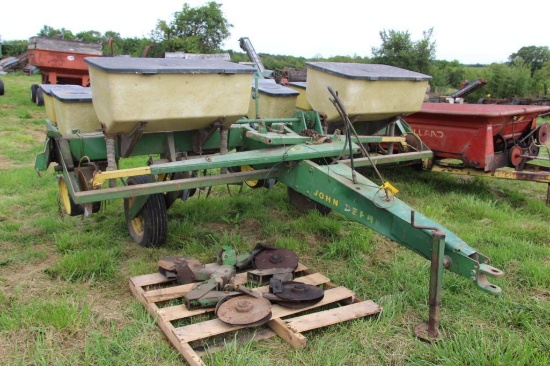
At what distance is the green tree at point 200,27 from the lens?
2794 cm

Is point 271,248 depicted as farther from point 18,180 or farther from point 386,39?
point 386,39

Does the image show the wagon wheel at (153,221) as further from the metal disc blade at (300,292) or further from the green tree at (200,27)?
the green tree at (200,27)

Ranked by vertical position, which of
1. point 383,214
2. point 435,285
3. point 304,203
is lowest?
point 304,203

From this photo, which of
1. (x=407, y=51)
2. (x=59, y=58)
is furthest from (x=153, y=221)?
(x=407, y=51)

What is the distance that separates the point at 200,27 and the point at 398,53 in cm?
1131

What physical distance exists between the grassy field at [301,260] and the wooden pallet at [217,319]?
0.06 m

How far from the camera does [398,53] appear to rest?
77.9 ft

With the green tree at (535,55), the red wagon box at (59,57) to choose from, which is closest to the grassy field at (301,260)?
the red wagon box at (59,57)

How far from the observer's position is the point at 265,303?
3.01m

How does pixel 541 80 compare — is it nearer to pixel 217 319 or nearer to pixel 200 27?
pixel 200 27

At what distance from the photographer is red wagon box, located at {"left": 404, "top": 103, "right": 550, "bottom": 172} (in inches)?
218

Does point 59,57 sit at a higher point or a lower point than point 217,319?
higher

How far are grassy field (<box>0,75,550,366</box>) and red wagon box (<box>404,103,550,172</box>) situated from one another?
1.58 feet

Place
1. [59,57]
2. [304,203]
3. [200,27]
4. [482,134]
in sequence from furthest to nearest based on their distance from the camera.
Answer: [200,27], [59,57], [482,134], [304,203]
